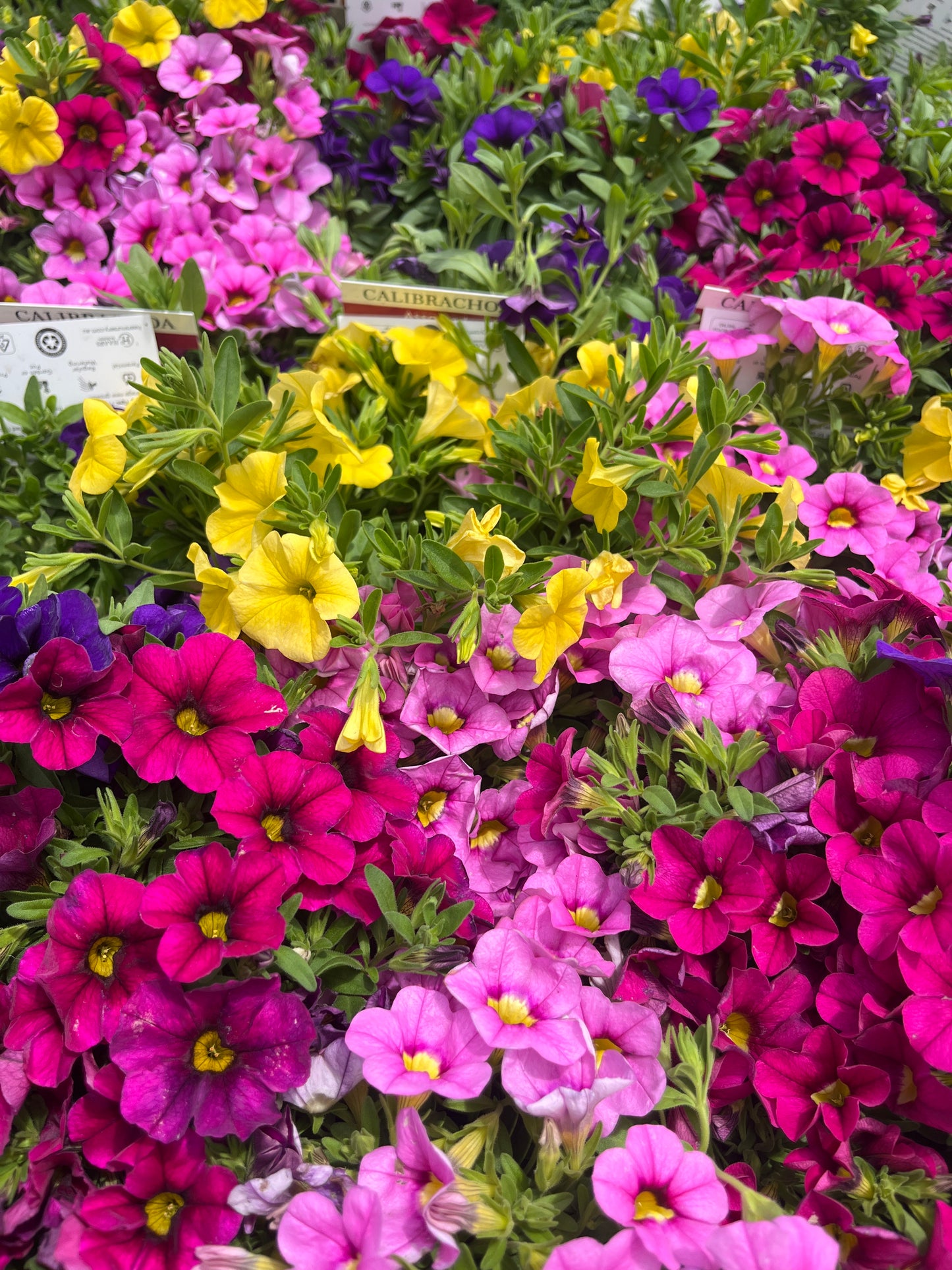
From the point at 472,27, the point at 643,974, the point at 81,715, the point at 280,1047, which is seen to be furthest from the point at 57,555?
the point at 472,27

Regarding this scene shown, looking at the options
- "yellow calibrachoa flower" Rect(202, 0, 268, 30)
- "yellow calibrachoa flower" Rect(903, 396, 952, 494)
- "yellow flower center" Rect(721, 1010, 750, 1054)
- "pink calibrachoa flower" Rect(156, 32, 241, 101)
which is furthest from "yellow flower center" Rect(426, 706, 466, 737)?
"yellow calibrachoa flower" Rect(202, 0, 268, 30)

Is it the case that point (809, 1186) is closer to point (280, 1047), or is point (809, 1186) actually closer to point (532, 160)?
point (280, 1047)

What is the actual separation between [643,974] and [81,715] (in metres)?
0.72

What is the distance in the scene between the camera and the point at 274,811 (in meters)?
1.03

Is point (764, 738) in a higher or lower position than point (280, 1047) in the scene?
higher

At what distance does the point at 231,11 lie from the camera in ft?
6.95

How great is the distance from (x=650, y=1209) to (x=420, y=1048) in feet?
0.86

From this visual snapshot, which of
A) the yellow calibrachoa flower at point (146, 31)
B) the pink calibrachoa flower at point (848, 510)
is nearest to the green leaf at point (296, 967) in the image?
the pink calibrachoa flower at point (848, 510)

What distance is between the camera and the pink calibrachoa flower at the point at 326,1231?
82cm

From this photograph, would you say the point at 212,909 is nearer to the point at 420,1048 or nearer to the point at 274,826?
the point at 274,826

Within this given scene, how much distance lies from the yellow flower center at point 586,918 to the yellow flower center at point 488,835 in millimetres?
Answer: 173

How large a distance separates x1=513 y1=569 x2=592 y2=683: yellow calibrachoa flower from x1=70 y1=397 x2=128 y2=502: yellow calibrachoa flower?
2.05ft

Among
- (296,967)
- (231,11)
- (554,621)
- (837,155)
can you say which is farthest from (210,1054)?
(231,11)

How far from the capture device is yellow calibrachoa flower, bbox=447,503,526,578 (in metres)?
1.21
